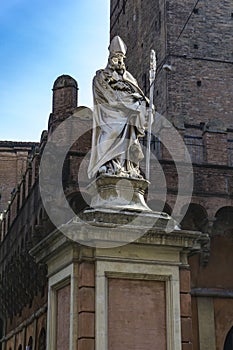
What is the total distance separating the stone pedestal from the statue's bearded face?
1.81 m

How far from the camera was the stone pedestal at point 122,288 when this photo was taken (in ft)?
21.6

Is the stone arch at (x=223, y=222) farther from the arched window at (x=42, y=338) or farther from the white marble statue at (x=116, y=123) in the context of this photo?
the white marble statue at (x=116, y=123)

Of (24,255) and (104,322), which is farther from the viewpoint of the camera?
(24,255)

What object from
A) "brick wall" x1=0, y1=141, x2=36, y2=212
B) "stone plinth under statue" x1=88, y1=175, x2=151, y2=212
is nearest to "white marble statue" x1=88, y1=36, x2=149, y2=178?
"stone plinth under statue" x1=88, y1=175, x2=151, y2=212

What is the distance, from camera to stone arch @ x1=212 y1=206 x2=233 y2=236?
18109mm

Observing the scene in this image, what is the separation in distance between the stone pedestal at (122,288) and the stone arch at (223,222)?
11092 millimetres

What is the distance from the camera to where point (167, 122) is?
17766 millimetres

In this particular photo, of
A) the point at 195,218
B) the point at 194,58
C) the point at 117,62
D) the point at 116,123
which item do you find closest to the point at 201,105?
the point at 194,58

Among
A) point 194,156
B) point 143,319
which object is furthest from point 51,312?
point 194,156

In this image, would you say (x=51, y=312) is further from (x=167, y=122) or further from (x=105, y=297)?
(x=167, y=122)

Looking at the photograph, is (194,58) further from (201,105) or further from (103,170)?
(103,170)

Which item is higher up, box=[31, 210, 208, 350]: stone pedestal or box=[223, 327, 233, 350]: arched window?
box=[223, 327, 233, 350]: arched window

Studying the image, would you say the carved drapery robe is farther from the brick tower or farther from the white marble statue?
the brick tower

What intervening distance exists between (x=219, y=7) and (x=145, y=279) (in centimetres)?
2324
